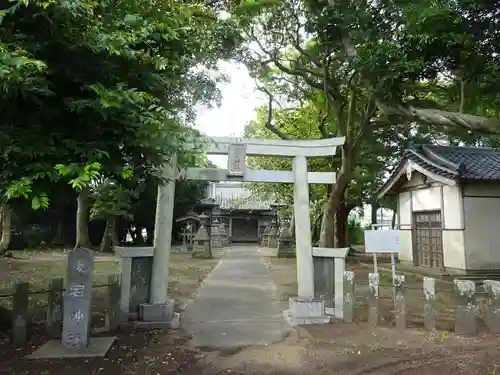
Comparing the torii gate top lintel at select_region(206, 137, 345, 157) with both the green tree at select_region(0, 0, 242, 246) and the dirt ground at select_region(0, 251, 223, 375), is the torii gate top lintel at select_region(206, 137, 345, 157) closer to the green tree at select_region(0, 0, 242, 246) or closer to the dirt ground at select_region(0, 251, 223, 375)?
the green tree at select_region(0, 0, 242, 246)

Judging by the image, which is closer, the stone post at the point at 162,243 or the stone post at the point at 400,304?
the stone post at the point at 400,304

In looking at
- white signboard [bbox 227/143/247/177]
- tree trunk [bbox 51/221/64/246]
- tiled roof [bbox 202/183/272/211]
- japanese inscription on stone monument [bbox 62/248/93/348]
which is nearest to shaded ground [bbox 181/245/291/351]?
japanese inscription on stone monument [bbox 62/248/93/348]

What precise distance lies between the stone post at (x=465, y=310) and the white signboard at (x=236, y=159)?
4365mm

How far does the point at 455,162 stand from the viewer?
14703 millimetres

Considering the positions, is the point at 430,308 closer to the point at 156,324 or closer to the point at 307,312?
the point at 307,312

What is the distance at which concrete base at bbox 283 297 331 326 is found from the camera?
24.1 feet

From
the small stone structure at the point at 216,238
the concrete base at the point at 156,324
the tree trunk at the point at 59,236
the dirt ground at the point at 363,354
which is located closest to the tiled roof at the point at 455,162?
the dirt ground at the point at 363,354

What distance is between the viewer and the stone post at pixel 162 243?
7258 mm

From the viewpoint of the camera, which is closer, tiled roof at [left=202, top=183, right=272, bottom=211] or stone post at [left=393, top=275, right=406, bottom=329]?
stone post at [left=393, top=275, right=406, bottom=329]

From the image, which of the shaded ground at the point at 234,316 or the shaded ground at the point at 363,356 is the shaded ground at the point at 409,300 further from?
the shaded ground at the point at 363,356

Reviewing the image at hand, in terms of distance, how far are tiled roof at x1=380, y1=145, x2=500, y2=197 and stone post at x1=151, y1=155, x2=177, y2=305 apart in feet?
33.4

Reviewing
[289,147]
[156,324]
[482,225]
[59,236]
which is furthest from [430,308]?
[59,236]

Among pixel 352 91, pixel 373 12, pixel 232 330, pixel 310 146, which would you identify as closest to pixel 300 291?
pixel 232 330

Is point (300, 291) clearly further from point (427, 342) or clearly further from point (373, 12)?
point (373, 12)
